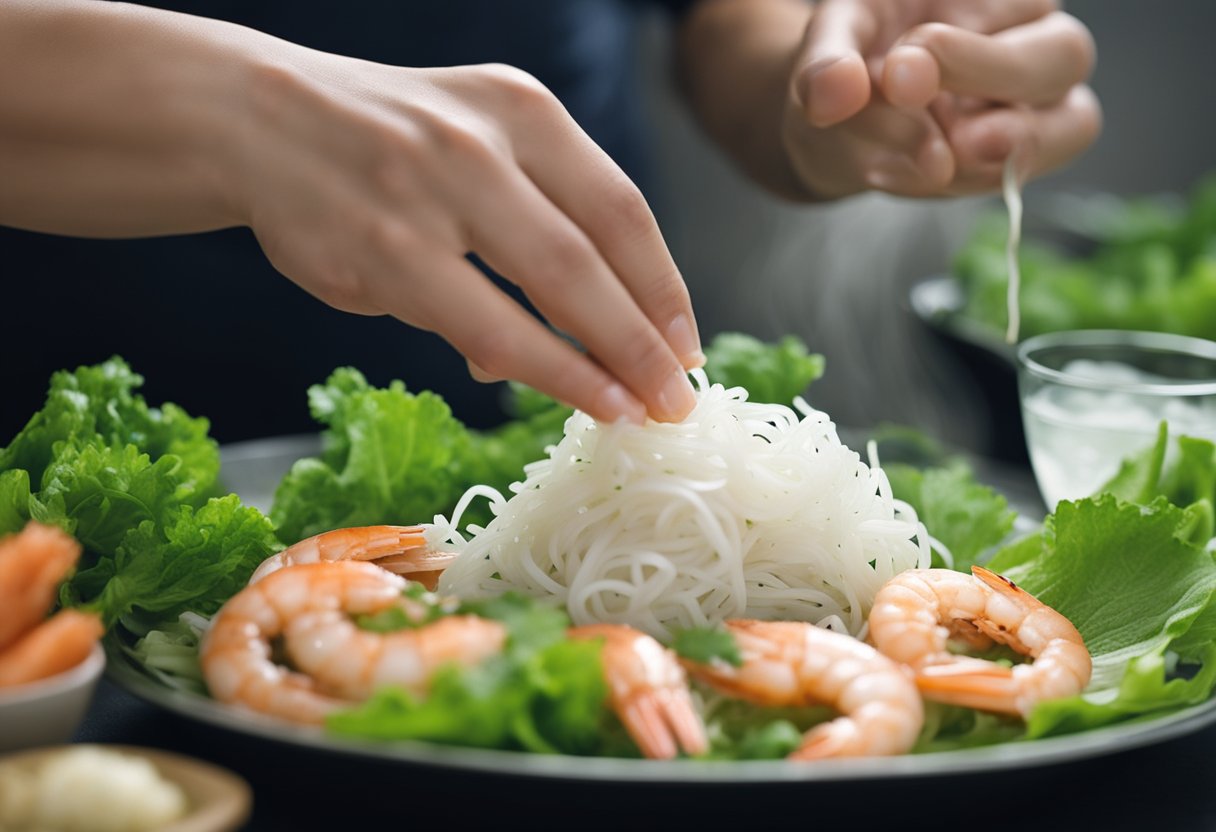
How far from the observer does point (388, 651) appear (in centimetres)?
124

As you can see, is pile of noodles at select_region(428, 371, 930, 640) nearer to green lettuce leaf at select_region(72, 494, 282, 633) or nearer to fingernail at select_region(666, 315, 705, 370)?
fingernail at select_region(666, 315, 705, 370)

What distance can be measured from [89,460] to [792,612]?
0.89 meters

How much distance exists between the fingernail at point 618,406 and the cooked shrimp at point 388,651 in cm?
31

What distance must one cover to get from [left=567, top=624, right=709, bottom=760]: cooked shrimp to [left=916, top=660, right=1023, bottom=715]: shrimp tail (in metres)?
0.26

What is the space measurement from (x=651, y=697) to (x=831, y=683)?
0.20m

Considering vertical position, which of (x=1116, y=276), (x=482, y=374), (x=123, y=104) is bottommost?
(x=1116, y=276)

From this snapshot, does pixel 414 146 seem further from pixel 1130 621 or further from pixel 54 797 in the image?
pixel 1130 621

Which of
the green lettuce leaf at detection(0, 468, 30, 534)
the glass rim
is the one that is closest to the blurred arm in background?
the glass rim

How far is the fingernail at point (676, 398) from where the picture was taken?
1522 millimetres

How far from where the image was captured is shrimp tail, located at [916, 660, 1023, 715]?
4.47 feet

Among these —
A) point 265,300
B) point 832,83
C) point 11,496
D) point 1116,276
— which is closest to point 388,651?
point 11,496

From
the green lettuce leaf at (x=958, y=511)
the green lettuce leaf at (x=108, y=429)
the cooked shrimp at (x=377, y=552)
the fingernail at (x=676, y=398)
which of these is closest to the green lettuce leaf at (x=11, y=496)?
the green lettuce leaf at (x=108, y=429)

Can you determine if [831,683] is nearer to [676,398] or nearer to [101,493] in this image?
[676,398]

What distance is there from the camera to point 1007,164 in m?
2.25
